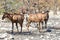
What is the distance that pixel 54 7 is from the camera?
2062 inches

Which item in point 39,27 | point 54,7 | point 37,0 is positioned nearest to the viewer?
point 39,27

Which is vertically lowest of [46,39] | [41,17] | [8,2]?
[46,39]

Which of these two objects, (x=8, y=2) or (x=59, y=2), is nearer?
(x=8, y=2)

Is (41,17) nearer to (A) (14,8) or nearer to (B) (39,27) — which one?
(B) (39,27)

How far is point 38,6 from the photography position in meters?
35.4

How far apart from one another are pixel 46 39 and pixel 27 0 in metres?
21.5

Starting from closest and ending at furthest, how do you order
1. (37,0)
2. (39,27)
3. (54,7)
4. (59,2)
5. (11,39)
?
1. (11,39)
2. (39,27)
3. (37,0)
4. (54,7)
5. (59,2)

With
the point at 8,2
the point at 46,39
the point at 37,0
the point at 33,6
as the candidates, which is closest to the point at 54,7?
the point at 37,0

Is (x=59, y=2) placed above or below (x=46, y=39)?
above

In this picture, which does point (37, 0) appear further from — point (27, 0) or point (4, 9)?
point (4, 9)

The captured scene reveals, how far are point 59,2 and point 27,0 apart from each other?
22908mm

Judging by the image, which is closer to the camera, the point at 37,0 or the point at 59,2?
the point at 37,0

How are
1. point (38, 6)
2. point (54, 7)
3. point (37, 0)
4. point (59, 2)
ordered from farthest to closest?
point (59, 2), point (54, 7), point (37, 0), point (38, 6)

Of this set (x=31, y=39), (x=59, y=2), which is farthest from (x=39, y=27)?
(x=59, y=2)
